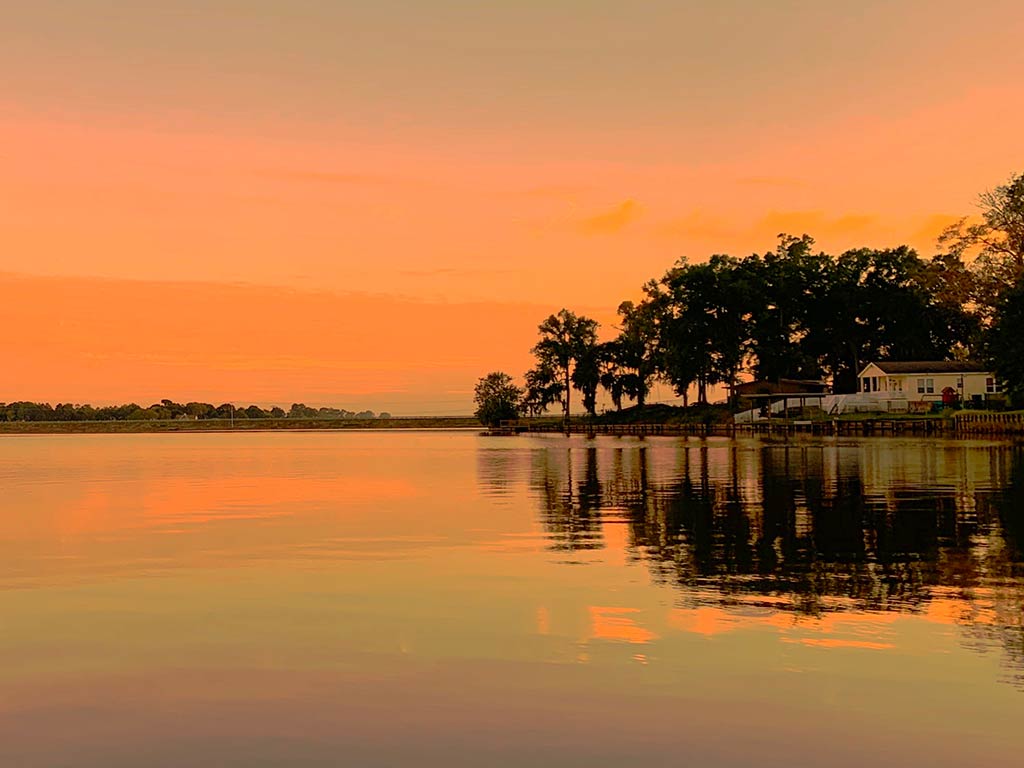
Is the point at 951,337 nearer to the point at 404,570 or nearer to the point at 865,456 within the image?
the point at 865,456

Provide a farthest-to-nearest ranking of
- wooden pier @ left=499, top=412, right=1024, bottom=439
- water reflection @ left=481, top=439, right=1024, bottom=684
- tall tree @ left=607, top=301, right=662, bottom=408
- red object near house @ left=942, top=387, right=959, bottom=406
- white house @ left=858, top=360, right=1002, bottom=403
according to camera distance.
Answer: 1. tall tree @ left=607, top=301, right=662, bottom=408
2. white house @ left=858, top=360, right=1002, bottom=403
3. red object near house @ left=942, top=387, right=959, bottom=406
4. wooden pier @ left=499, top=412, right=1024, bottom=439
5. water reflection @ left=481, top=439, right=1024, bottom=684

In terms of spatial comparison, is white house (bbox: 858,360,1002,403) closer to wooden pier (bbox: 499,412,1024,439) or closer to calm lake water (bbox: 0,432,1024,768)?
wooden pier (bbox: 499,412,1024,439)

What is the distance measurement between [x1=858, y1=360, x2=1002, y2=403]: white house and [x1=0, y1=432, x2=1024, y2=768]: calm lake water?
96.7 meters

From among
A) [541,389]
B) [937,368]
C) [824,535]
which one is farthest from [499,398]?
[824,535]

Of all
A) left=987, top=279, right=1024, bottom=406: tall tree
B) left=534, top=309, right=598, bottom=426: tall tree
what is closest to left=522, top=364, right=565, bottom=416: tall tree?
left=534, top=309, right=598, bottom=426: tall tree

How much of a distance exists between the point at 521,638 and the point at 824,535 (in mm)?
12181

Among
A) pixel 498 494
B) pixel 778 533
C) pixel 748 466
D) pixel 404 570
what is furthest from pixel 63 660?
pixel 748 466

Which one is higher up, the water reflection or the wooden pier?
the wooden pier

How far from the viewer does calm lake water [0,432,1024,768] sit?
906cm

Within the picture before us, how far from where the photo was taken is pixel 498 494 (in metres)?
37.7

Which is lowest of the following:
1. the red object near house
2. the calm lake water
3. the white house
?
the calm lake water

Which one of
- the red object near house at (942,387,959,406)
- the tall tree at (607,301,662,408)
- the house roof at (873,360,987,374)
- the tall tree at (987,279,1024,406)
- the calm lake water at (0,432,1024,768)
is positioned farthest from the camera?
the tall tree at (607,301,662,408)

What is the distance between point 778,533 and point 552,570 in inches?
284

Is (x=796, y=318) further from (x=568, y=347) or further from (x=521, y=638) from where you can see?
(x=521, y=638)
